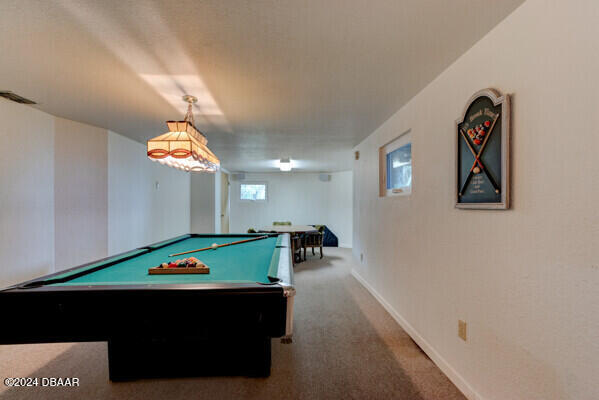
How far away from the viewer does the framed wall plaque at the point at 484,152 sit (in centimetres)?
142

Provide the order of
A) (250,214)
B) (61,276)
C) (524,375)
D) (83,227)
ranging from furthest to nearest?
(250,214), (83,227), (61,276), (524,375)

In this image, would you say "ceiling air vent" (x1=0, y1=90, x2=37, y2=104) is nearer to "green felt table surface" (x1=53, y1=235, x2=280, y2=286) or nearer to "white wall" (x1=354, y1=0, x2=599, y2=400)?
"green felt table surface" (x1=53, y1=235, x2=280, y2=286)

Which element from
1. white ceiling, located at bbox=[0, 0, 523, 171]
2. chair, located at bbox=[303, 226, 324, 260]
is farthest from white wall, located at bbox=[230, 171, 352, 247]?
white ceiling, located at bbox=[0, 0, 523, 171]

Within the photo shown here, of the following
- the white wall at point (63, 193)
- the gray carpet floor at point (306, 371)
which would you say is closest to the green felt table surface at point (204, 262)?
the gray carpet floor at point (306, 371)

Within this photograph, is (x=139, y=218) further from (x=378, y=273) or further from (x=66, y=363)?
(x=378, y=273)

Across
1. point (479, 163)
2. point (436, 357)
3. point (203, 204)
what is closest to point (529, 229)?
point (479, 163)

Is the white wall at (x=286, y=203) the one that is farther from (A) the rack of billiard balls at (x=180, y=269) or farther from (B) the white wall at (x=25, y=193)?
(A) the rack of billiard balls at (x=180, y=269)

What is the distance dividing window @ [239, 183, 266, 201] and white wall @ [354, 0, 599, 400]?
6.90 meters

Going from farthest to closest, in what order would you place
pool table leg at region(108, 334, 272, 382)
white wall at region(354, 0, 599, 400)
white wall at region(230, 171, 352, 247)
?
white wall at region(230, 171, 352, 247), pool table leg at region(108, 334, 272, 382), white wall at region(354, 0, 599, 400)

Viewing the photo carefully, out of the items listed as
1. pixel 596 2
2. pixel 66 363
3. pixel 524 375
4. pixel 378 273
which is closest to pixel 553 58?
pixel 596 2

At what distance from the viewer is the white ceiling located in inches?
54.1

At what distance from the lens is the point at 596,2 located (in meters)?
1.03

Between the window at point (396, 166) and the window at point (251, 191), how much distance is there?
18.6 feet

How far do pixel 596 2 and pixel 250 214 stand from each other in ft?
27.0
